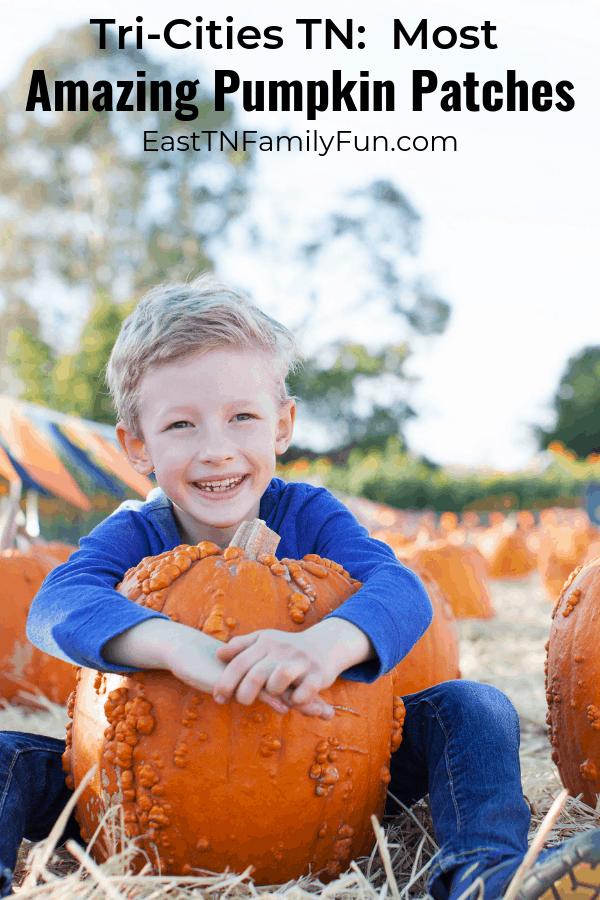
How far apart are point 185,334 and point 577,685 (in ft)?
4.89

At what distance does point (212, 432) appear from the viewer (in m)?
2.10

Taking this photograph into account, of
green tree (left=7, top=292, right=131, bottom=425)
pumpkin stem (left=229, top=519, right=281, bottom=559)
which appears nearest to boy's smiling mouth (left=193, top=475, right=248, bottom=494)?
pumpkin stem (left=229, top=519, right=281, bottom=559)

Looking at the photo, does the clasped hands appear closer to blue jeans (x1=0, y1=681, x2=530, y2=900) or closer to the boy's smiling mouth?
blue jeans (x1=0, y1=681, x2=530, y2=900)

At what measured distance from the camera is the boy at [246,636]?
1616mm

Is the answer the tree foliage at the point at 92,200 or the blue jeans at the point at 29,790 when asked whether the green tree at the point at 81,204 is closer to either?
the tree foliage at the point at 92,200

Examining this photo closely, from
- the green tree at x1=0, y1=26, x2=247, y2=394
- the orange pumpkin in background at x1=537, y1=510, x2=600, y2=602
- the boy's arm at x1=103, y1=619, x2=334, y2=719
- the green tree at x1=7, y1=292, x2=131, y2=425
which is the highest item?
the green tree at x1=0, y1=26, x2=247, y2=394

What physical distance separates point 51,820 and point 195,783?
626 millimetres

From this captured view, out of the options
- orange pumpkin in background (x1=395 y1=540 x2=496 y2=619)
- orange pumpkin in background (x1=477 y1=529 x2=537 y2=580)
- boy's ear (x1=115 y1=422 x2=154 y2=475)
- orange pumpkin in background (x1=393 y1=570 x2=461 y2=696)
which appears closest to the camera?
boy's ear (x1=115 y1=422 x2=154 y2=475)

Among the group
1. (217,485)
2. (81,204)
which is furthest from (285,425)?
(81,204)

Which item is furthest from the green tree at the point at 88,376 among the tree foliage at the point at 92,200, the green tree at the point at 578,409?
the green tree at the point at 578,409

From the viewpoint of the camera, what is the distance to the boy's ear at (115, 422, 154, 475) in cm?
235

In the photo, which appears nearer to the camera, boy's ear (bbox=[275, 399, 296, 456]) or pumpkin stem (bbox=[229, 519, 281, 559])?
pumpkin stem (bbox=[229, 519, 281, 559])

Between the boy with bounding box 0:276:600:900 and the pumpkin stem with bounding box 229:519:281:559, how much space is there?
0.55 ft

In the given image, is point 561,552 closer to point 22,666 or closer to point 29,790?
point 22,666
